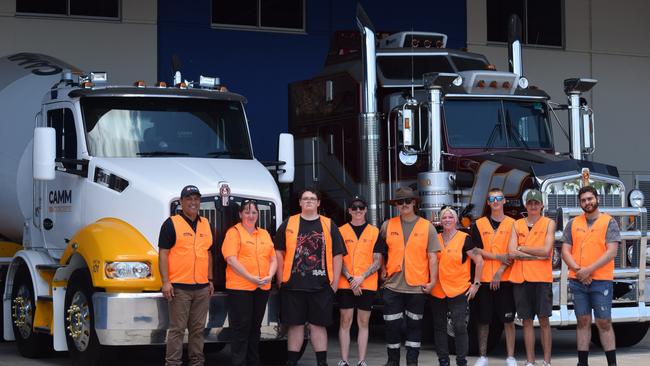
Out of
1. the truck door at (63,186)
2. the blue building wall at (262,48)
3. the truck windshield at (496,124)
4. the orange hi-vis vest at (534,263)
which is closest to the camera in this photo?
the orange hi-vis vest at (534,263)

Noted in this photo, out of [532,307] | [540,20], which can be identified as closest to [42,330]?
[532,307]

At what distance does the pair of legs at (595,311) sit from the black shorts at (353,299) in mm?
2029

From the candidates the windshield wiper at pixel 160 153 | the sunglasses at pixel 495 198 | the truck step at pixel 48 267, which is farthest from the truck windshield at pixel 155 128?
the sunglasses at pixel 495 198

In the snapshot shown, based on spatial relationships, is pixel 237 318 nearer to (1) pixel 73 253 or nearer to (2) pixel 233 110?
(1) pixel 73 253

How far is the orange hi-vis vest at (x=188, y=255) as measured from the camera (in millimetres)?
11297

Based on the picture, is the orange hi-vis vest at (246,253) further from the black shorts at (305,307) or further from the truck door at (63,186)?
the truck door at (63,186)

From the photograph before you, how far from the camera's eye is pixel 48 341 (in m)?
13.6

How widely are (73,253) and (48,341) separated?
71.8 inches

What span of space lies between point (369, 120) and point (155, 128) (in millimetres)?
2867

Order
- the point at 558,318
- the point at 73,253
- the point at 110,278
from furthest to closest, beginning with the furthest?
the point at 558,318, the point at 73,253, the point at 110,278

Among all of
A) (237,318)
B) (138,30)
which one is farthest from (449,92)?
(138,30)

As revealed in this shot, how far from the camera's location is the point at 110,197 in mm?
12281

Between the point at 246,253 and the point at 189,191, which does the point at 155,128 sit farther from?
the point at 246,253

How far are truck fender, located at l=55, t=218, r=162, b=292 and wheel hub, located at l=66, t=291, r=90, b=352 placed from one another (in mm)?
384
